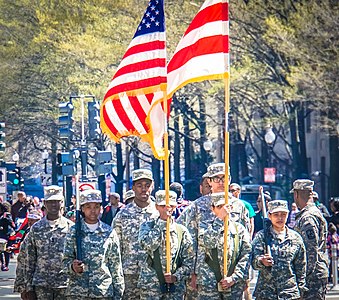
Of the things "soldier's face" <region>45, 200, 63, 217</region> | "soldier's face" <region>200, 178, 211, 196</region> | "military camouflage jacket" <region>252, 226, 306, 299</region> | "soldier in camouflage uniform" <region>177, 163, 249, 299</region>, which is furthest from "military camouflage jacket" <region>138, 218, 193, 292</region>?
"soldier's face" <region>200, 178, 211, 196</region>

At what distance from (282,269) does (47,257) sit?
8.73 ft

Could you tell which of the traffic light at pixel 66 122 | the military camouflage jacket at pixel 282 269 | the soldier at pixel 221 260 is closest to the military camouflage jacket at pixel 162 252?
the soldier at pixel 221 260

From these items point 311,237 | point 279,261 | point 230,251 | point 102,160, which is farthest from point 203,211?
point 102,160

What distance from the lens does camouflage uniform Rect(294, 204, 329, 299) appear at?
47.3 ft

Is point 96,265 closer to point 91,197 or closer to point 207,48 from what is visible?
point 91,197

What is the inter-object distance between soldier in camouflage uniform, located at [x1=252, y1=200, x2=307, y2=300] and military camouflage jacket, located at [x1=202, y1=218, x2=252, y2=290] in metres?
0.21

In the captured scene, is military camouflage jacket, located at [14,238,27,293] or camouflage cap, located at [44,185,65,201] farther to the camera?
camouflage cap, located at [44,185,65,201]

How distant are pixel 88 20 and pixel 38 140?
21.6 metres

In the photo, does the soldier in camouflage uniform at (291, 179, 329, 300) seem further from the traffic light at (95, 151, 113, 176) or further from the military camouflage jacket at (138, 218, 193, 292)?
the traffic light at (95, 151, 113, 176)

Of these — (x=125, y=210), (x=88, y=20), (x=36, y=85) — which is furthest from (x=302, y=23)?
(x=125, y=210)

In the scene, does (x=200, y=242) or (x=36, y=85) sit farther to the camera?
(x=36, y=85)

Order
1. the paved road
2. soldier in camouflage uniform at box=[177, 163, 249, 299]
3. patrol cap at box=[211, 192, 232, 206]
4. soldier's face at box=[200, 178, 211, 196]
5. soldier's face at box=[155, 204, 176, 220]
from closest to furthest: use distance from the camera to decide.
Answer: soldier's face at box=[155, 204, 176, 220]
patrol cap at box=[211, 192, 232, 206]
soldier in camouflage uniform at box=[177, 163, 249, 299]
soldier's face at box=[200, 178, 211, 196]
the paved road

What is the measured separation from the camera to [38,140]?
221 feet

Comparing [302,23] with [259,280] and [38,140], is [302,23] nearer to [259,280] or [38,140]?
[259,280]
